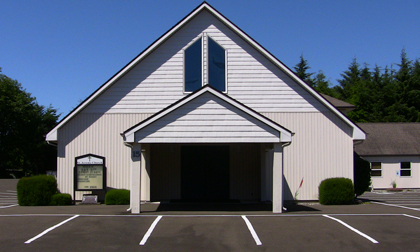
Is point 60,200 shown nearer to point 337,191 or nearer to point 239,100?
point 239,100

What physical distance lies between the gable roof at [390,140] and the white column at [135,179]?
23.0 meters

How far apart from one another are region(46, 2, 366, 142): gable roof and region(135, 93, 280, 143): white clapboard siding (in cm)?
540

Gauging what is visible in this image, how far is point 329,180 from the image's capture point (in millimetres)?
→ 16922

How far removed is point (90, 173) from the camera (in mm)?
17109

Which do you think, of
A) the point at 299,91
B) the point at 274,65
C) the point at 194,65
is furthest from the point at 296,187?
the point at 194,65

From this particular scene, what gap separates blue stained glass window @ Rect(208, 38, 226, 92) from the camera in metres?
17.8

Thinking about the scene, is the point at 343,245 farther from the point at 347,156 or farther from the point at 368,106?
the point at 368,106

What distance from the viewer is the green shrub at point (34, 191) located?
1647cm

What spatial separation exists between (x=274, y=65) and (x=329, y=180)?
5.53 m

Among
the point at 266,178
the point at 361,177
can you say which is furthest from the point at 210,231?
the point at 361,177

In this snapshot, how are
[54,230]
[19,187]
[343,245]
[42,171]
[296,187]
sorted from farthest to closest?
[42,171] < [296,187] < [19,187] < [54,230] < [343,245]

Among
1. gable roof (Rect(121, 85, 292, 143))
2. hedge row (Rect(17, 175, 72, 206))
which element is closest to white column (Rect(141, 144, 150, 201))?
hedge row (Rect(17, 175, 72, 206))

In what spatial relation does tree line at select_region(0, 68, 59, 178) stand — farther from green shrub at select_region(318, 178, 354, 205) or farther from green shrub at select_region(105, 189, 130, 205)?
green shrub at select_region(318, 178, 354, 205)

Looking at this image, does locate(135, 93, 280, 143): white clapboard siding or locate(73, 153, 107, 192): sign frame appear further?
locate(73, 153, 107, 192): sign frame
